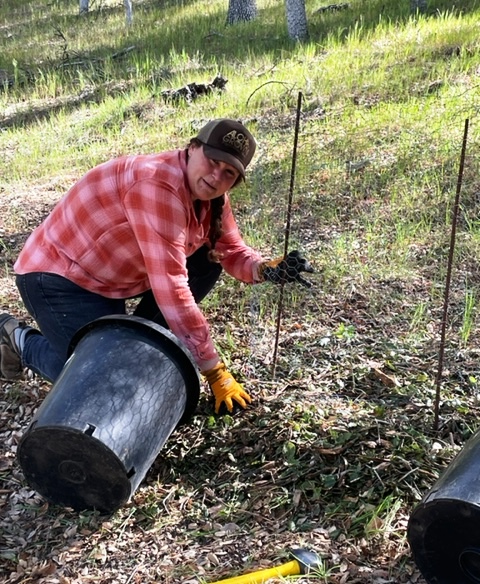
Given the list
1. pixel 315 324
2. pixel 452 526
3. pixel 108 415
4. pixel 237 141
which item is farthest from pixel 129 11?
pixel 452 526

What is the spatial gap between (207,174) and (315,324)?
1.17 metres

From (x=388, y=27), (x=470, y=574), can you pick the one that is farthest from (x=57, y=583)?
(x=388, y=27)

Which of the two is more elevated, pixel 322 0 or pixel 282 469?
pixel 322 0

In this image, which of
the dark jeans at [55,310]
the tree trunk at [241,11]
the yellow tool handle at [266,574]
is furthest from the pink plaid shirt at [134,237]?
the tree trunk at [241,11]

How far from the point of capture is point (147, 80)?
784cm

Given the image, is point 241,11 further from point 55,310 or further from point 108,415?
point 108,415

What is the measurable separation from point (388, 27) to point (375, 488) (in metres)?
6.89

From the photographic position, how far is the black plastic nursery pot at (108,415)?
81.3 inches

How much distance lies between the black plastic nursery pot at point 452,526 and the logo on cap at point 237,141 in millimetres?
1210

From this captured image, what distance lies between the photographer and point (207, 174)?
2305 mm

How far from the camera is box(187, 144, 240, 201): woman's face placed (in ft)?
7.54

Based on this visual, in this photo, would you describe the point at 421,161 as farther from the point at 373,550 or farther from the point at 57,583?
the point at 57,583

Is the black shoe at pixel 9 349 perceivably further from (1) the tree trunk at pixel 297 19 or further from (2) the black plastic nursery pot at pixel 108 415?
(1) the tree trunk at pixel 297 19

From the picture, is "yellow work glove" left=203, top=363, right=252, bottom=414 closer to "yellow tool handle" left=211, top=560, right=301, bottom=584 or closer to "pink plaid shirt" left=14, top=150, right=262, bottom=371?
"pink plaid shirt" left=14, top=150, right=262, bottom=371
